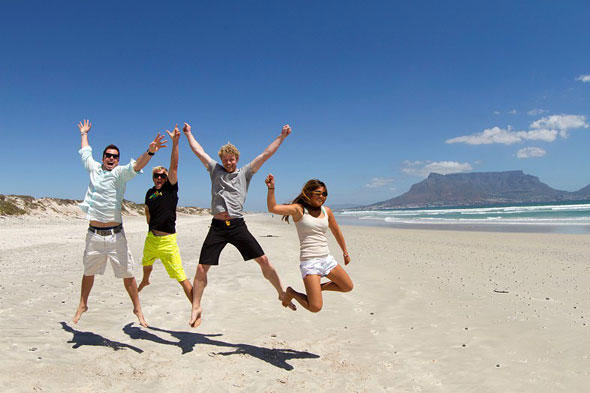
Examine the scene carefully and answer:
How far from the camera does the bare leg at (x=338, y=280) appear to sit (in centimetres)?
426

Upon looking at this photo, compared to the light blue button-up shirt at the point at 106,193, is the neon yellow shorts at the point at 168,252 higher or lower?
lower

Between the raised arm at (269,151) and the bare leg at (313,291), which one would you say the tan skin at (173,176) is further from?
the bare leg at (313,291)

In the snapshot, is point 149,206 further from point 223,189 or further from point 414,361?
point 414,361

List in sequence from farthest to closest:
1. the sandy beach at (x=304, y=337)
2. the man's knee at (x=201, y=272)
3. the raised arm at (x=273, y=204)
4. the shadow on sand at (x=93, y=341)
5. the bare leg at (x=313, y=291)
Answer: the man's knee at (x=201, y=272) → the shadow on sand at (x=93, y=341) → the bare leg at (x=313, y=291) → the raised arm at (x=273, y=204) → the sandy beach at (x=304, y=337)

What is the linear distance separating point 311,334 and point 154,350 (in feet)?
6.92

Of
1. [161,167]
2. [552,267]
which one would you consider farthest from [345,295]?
[552,267]

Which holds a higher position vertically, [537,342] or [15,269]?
[15,269]

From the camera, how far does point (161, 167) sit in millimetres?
4867

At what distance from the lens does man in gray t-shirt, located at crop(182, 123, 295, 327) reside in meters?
4.45

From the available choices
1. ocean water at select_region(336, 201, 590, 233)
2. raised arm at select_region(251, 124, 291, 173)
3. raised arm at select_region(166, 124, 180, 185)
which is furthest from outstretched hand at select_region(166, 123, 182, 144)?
ocean water at select_region(336, 201, 590, 233)

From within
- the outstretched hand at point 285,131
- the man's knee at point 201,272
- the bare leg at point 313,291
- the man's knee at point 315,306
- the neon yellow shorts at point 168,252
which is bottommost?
the man's knee at point 315,306

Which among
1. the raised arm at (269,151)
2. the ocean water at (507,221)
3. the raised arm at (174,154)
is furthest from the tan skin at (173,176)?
the ocean water at (507,221)

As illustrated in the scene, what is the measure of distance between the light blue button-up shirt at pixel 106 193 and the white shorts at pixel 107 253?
0.79 feet

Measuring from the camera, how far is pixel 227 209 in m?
4.40
